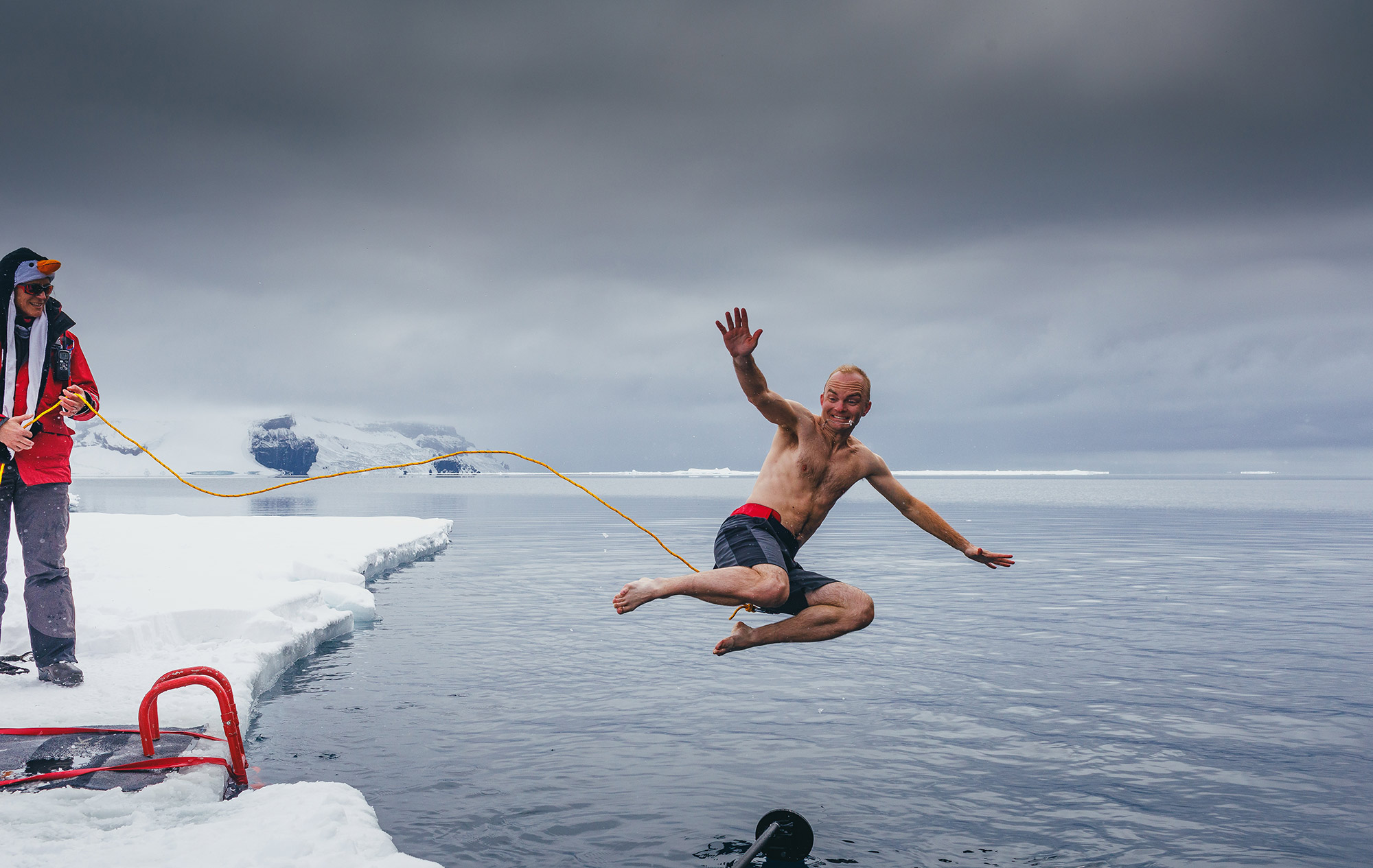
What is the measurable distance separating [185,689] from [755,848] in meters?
5.83

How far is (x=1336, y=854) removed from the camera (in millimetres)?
7461

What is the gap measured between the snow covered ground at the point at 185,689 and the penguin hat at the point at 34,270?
364 cm

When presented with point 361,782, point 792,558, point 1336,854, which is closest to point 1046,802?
point 1336,854

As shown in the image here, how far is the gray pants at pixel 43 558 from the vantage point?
25.8 ft

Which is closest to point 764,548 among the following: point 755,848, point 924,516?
point 924,516

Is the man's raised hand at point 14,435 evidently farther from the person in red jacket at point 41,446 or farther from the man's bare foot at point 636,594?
the man's bare foot at point 636,594

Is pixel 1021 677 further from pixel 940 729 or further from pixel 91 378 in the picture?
pixel 91 378

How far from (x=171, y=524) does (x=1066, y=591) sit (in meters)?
24.6

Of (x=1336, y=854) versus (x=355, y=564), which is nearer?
(x=1336, y=854)

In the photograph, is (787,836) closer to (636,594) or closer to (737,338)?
(636,594)

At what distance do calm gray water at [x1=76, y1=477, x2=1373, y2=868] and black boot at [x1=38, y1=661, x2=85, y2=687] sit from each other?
1.88 m

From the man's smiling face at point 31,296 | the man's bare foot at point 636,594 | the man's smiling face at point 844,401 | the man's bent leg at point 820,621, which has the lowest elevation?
the man's bent leg at point 820,621

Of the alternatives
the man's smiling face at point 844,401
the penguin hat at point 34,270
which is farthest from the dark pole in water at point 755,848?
the penguin hat at point 34,270

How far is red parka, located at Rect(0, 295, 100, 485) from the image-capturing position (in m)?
7.82
